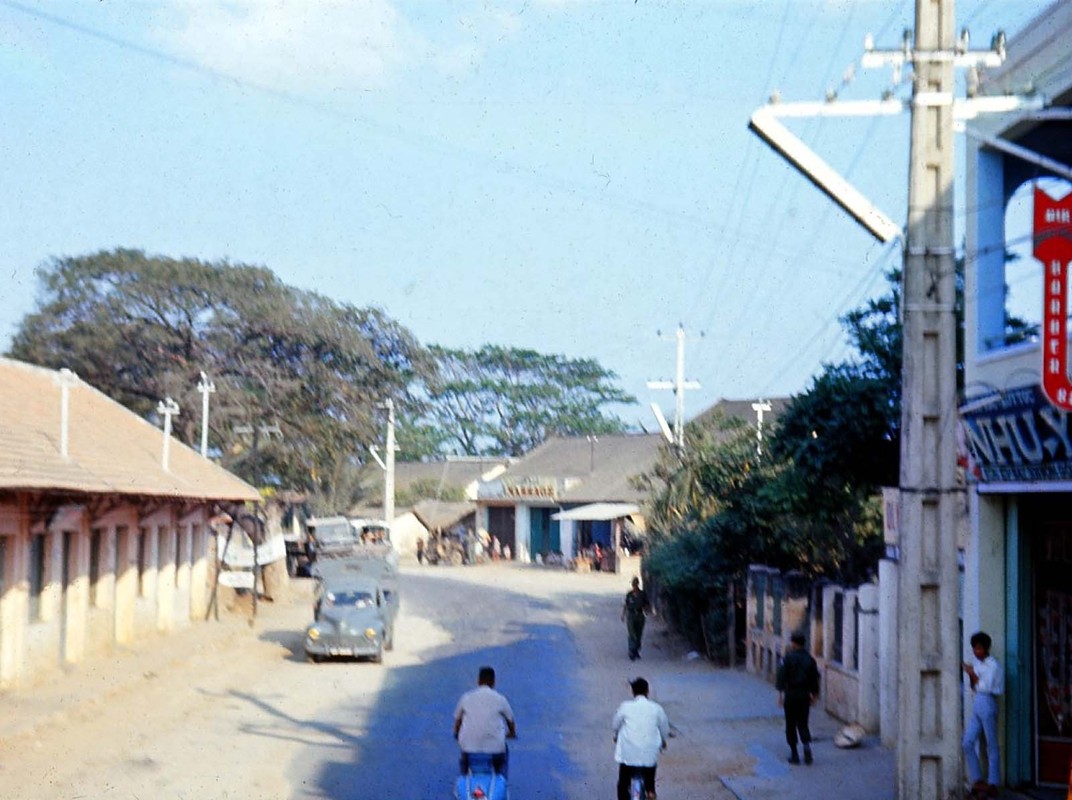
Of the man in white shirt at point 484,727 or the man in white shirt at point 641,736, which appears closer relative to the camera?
the man in white shirt at point 484,727

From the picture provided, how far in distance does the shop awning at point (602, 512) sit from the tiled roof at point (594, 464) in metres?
1.25

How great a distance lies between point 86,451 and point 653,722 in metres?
18.1

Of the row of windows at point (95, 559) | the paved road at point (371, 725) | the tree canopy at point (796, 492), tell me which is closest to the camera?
the paved road at point (371, 725)

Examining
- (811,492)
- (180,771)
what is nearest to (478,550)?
(811,492)

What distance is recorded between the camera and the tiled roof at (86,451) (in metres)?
21.9

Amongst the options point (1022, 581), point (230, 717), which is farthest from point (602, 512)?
point (1022, 581)

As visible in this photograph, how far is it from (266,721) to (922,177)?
1304cm

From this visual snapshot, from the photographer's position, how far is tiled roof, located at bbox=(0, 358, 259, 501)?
21.9 meters

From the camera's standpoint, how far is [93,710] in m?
20.0

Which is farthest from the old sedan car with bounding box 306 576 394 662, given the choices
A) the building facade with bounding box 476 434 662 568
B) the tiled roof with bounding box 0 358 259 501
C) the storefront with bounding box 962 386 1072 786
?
the building facade with bounding box 476 434 662 568

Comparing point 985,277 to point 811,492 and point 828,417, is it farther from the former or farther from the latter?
point 811,492

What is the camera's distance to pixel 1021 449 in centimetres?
1309

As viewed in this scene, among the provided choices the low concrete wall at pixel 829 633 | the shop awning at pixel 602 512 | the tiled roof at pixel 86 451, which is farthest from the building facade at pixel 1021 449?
the shop awning at pixel 602 512

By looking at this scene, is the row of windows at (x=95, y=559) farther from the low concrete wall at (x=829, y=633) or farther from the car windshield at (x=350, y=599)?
the low concrete wall at (x=829, y=633)
